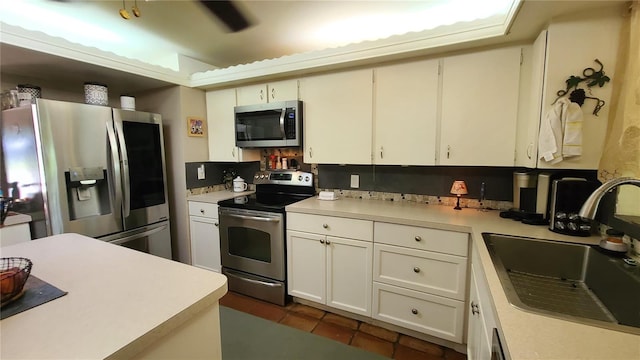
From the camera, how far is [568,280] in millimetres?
1237

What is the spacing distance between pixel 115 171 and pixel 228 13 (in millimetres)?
1559

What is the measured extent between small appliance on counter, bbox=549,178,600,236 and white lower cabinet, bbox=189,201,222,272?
259cm

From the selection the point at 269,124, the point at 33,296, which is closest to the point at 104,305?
the point at 33,296

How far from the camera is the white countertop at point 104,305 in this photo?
0.62m

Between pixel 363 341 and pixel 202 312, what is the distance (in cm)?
148

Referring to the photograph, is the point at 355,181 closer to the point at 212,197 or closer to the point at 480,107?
the point at 480,107

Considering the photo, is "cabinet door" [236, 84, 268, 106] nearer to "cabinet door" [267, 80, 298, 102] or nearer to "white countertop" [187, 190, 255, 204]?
"cabinet door" [267, 80, 298, 102]

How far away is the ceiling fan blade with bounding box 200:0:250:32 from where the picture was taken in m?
1.92

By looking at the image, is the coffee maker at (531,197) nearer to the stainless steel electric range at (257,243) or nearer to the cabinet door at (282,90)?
the stainless steel electric range at (257,243)

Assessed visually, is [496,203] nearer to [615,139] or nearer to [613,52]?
[615,139]

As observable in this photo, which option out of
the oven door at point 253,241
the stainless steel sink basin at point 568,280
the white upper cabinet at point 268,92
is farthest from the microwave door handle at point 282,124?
the stainless steel sink basin at point 568,280

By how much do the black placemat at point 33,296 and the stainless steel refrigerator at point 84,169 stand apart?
137cm

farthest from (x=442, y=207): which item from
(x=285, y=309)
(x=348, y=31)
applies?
(x=348, y=31)

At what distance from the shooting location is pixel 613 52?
53.5 inches
